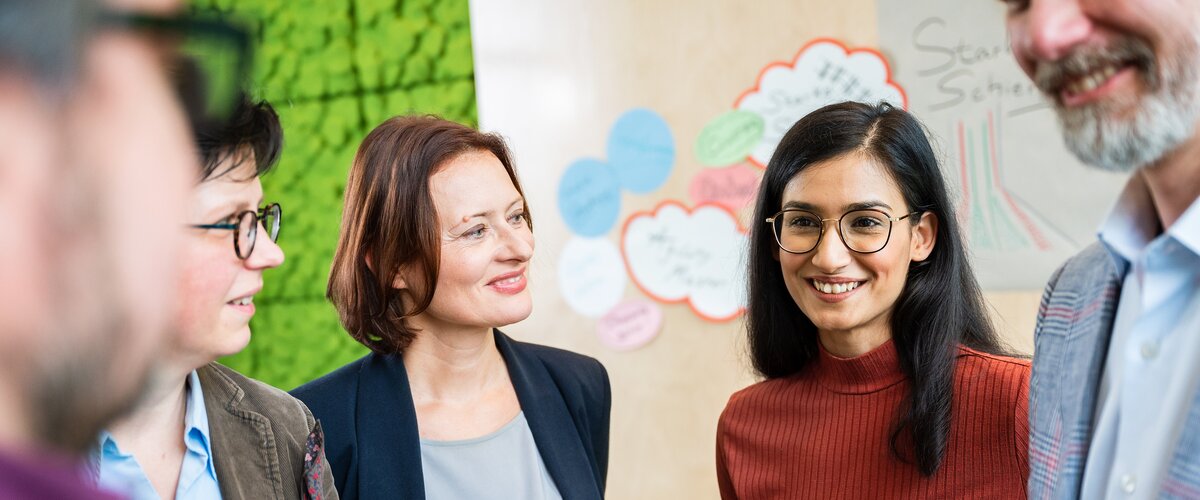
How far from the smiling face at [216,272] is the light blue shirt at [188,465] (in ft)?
0.36

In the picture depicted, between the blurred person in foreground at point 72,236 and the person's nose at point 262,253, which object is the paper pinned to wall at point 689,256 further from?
the blurred person in foreground at point 72,236

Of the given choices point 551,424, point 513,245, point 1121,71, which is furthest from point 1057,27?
point 551,424

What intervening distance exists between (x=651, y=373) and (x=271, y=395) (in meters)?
1.84

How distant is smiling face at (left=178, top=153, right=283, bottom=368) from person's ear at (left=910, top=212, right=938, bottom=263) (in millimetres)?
1121

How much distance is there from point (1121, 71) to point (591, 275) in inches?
97.7

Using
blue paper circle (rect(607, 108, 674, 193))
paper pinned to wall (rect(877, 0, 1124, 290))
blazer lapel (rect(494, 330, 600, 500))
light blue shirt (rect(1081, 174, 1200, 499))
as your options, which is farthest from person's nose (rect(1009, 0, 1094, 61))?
blue paper circle (rect(607, 108, 674, 193))

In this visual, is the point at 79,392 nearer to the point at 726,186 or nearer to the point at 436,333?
the point at 436,333

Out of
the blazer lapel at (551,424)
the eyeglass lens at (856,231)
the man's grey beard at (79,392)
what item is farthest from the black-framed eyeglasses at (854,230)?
the man's grey beard at (79,392)

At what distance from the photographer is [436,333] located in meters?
1.93

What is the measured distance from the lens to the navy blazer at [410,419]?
1763 mm

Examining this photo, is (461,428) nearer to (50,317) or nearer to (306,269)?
(50,317)

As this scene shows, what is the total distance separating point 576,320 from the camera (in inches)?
132

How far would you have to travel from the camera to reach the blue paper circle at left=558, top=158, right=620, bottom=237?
323 cm

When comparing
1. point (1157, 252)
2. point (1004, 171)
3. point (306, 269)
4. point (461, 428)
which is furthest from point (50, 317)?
point (306, 269)
